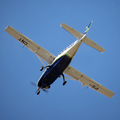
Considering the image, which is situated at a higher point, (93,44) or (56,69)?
(93,44)

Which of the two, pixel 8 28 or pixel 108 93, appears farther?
pixel 108 93

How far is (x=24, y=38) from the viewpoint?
17.9 m

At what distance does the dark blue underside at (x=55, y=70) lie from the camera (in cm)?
1698

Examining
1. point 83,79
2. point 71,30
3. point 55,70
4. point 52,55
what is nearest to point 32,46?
point 52,55

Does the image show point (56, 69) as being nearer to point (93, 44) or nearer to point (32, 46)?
point (32, 46)

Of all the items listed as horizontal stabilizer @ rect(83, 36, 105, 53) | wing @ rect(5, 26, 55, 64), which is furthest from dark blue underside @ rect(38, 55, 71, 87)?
horizontal stabilizer @ rect(83, 36, 105, 53)

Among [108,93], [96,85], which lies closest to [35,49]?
Result: [96,85]

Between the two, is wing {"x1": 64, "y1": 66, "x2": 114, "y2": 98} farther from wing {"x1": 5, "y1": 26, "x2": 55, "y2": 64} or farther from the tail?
the tail

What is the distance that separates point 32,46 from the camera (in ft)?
59.4

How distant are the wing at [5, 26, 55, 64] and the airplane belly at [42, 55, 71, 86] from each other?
1229 millimetres

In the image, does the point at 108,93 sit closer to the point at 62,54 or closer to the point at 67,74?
the point at 67,74

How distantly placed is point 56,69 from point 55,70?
156 millimetres

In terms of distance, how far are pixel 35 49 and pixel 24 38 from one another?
4.80 feet

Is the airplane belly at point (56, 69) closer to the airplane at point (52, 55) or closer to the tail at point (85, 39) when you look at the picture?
the airplane at point (52, 55)
